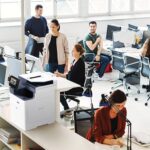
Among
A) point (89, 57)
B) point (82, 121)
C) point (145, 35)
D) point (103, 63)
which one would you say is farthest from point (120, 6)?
point (82, 121)

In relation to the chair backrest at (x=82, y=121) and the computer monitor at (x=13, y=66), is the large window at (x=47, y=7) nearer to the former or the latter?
the computer monitor at (x=13, y=66)

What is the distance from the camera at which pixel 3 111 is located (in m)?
4.78

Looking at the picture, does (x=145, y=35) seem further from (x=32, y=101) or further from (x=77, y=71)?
(x=32, y=101)

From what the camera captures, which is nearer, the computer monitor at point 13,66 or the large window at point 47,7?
Result: the computer monitor at point 13,66

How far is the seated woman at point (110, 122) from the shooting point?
4.43 metres

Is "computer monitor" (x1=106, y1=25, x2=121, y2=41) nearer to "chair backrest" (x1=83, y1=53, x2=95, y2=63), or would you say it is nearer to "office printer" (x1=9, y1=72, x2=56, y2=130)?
"chair backrest" (x1=83, y1=53, x2=95, y2=63)

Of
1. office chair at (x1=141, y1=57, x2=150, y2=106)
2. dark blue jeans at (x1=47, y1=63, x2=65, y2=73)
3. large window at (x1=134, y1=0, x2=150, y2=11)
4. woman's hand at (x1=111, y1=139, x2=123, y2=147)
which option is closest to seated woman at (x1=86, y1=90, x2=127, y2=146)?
woman's hand at (x1=111, y1=139, x2=123, y2=147)

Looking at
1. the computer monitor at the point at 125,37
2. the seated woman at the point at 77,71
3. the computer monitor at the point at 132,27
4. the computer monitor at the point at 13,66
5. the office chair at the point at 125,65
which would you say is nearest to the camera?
the computer monitor at the point at 13,66

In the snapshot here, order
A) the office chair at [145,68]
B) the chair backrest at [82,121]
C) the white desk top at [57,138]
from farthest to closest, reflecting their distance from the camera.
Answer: the office chair at [145,68] → the chair backrest at [82,121] → the white desk top at [57,138]

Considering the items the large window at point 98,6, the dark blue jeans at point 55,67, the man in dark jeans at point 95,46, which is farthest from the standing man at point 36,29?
the large window at point 98,6

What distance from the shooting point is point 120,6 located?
39.2ft

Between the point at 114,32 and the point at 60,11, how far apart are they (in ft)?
5.67

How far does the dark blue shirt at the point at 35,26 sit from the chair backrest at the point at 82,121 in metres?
4.87

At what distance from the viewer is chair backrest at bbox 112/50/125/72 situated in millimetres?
8688
